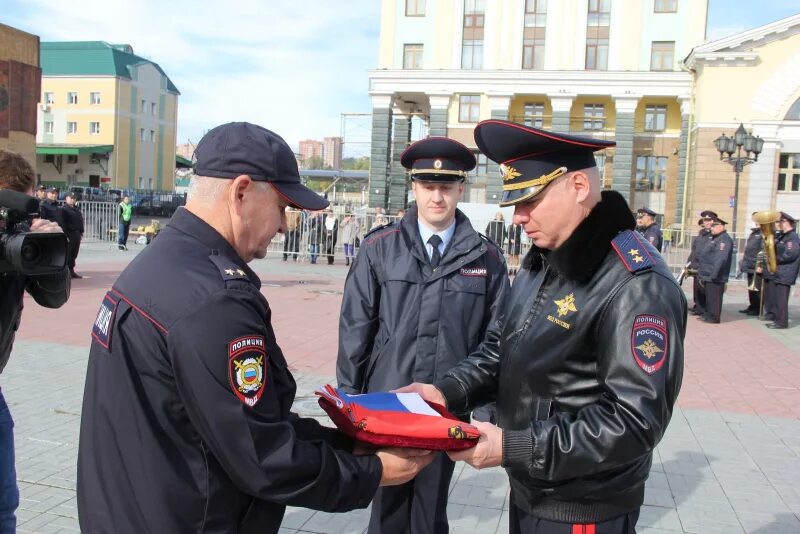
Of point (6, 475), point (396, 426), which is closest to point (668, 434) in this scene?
point (396, 426)

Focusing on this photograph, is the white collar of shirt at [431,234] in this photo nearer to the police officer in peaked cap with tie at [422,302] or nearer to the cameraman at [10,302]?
the police officer in peaked cap with tie at [422,302]

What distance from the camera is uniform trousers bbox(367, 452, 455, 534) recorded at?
334 cm

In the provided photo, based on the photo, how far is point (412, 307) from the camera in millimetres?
3547

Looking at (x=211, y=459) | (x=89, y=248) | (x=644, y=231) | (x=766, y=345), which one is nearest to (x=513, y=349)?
(x=211, y=459)

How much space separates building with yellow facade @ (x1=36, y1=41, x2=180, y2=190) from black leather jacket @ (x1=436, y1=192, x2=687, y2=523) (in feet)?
184

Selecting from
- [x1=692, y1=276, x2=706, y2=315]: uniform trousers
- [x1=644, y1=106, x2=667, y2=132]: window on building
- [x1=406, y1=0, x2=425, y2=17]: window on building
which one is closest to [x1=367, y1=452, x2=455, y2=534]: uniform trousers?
[x1=692, y1=276, x2=706, y2=315]: uniform trousers

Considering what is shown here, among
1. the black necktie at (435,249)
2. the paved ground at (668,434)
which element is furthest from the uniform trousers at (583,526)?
the paved ground at (668,434)

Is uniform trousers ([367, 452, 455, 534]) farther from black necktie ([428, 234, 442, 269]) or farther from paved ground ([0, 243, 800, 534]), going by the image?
black necktie ([428, 234, 442, 269])

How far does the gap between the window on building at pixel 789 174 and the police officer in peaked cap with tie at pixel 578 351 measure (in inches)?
1493

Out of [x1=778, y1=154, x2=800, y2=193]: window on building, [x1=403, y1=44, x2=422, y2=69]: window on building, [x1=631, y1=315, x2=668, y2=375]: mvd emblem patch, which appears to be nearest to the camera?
[x1=631, y1=315, x2=668, y2=375]: mvd emblem patch

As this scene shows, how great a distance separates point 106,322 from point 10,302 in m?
1.59

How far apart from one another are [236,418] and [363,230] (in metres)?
20.4

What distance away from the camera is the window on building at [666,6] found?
38812 millimetres

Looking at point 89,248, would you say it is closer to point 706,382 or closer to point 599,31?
point 706,382
